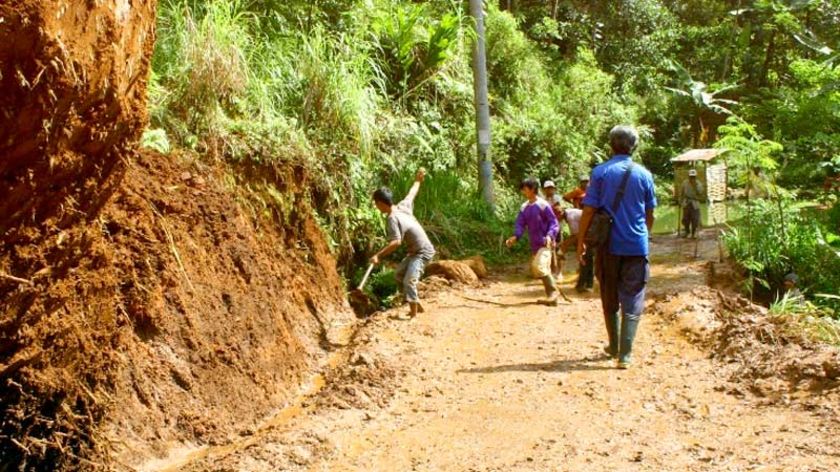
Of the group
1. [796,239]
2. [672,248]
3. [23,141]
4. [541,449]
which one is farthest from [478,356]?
[672,248]

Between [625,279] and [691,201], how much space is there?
1021 cm

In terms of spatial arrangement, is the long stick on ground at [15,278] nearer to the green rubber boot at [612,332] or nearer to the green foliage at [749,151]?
the green rubber boot at [612,332]

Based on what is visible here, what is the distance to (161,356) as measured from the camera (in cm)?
618

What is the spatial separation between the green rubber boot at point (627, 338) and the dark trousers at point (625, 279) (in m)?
0.05

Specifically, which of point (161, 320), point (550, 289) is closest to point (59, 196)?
point (161, 320)

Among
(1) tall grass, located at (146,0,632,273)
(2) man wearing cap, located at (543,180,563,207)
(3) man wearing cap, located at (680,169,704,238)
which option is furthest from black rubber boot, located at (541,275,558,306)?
(3) man wearing cap, located at (680,169,704,238)

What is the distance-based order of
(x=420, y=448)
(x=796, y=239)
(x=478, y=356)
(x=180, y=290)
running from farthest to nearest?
(x=796, y=239)
(x=478, y=356)
(x=180, y=290)
(x=420, y=448)

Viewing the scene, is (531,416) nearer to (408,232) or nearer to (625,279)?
(625,279)

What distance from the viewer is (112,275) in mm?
5316

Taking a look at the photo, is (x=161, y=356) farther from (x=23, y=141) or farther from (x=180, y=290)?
(x=23, y=141)

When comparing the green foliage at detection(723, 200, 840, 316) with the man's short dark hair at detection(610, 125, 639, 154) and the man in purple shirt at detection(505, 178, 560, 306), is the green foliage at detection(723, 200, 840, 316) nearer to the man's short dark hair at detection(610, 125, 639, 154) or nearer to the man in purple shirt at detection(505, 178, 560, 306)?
the man in purple shirt at detection(505, 178, 560, 306)

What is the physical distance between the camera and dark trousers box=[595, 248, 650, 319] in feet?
21.5

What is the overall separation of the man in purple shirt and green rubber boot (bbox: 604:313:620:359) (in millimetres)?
2836

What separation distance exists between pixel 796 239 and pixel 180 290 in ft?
30.6
